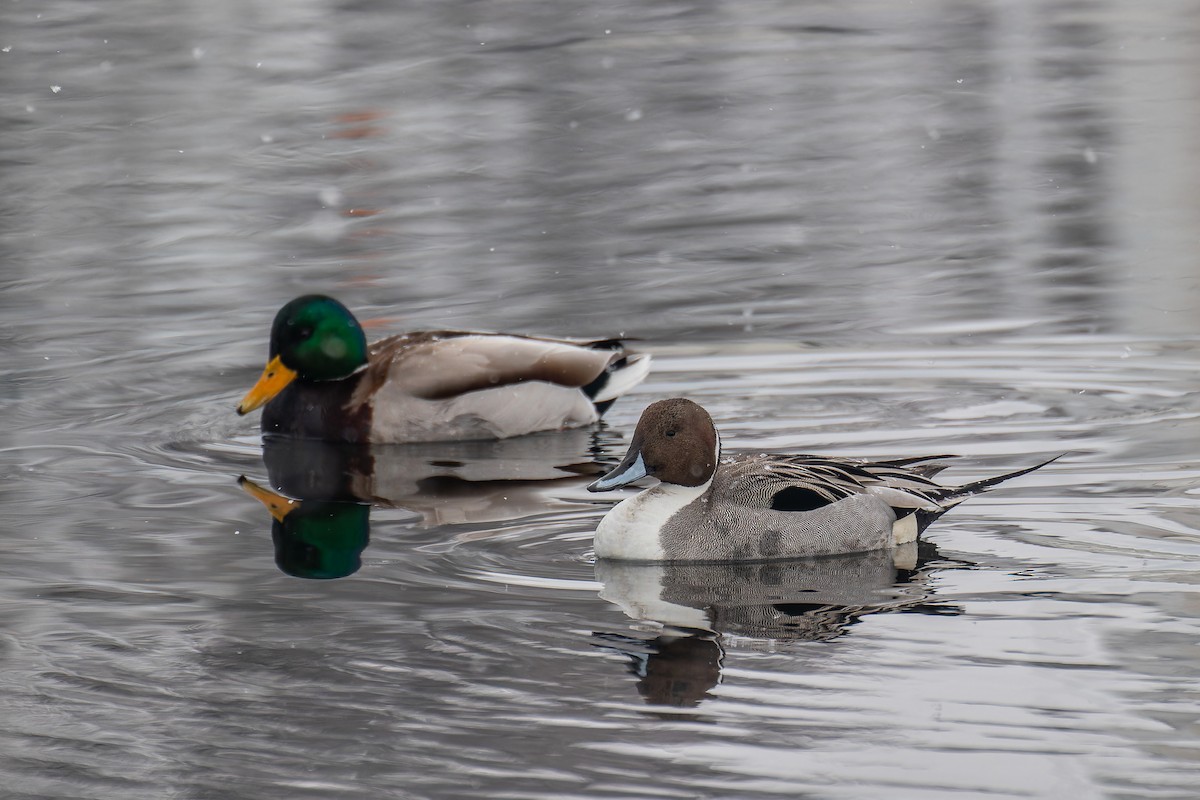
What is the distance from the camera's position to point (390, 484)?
9.52m

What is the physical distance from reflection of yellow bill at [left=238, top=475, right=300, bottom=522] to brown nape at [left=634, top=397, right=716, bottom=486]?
6.46 feet

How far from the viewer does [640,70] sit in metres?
24.7

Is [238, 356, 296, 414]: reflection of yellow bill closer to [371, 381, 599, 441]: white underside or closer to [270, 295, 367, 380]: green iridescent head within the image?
[270, 295, 367, 380]: green iridescent head

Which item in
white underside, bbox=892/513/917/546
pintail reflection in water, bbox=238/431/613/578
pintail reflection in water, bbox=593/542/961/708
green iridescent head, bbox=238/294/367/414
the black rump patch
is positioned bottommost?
pintail reflection in water, bbox=238/431/613/578

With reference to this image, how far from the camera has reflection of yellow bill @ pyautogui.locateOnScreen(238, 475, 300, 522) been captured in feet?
29.4

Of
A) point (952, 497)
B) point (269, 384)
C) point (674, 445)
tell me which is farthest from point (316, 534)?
point (952, 497)

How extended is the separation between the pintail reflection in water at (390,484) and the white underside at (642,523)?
945 millimetres

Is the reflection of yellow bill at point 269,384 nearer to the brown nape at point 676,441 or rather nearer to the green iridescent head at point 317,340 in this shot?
the green iridescent head at point 317,340

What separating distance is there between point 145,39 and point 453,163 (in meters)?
11.2

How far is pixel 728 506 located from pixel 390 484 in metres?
2.35

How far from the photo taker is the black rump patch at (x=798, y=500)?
762cm

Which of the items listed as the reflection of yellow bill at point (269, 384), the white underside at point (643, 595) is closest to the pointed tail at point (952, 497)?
the white underside at point (643, 595)

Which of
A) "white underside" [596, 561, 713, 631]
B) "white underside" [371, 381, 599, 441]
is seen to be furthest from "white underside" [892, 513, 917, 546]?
"white underside" [371, 381, 599, 441]

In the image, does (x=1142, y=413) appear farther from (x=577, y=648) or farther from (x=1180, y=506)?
(x=577, y=648)
